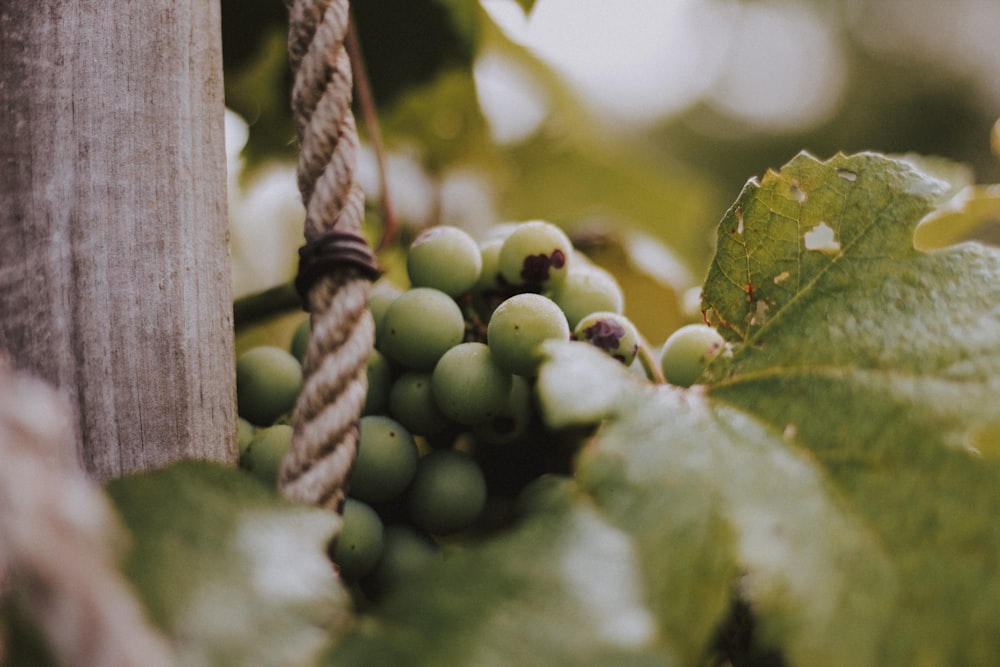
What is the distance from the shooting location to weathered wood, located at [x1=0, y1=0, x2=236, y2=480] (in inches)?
14.0

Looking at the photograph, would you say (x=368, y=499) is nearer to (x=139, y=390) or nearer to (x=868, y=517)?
(x=139, y=390)

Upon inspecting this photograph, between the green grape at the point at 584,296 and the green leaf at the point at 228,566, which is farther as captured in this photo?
the green grape at the point at 584,296

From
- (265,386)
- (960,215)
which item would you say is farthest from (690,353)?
(960,215)

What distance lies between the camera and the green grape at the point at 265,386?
0.48m

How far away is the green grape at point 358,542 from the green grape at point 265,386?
0.09 m

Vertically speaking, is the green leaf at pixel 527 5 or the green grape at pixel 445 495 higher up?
the green leaf at pixel 527 5

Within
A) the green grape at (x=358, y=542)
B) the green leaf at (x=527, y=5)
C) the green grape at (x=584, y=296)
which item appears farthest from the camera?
the green leaf at (x=527, y=5)

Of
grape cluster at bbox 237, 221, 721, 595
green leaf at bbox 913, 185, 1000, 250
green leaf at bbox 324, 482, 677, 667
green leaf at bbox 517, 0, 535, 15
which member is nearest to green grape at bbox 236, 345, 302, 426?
grape cluster at bbox 237, 221, 721, 595

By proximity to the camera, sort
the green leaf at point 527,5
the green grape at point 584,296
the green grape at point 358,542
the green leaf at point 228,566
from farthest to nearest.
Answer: the green leaf at point 527,5 < the green grape at point 584,296 < the green grape at point 358,542 < the green leaf at point 228,566

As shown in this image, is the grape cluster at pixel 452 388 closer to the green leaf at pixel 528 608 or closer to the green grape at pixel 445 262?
the green grape at pixel 445 262

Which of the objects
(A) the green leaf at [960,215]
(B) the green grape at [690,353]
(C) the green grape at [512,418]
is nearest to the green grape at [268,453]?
(C) the green grape at [512,418]

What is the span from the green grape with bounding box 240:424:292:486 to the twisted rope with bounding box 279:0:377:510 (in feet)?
0.30

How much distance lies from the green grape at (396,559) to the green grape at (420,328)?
105 millimetres

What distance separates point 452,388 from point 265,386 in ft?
0.42
